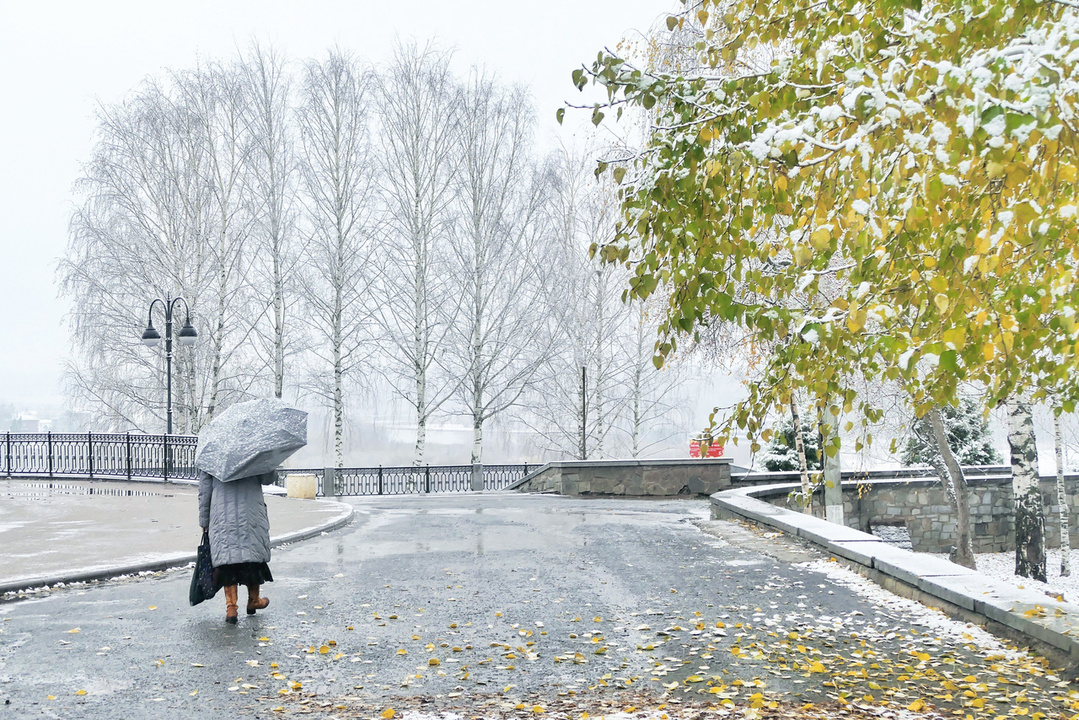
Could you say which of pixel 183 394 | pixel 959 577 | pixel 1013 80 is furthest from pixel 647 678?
pixel 183 394

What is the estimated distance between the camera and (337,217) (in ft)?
96.6

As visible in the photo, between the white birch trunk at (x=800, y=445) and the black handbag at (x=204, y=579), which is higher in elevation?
the white birch trunk at (x=800, y=445)

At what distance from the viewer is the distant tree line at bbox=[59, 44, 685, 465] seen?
94.4 ft

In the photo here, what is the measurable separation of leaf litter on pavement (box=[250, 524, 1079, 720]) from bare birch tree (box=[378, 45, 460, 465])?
885 inches

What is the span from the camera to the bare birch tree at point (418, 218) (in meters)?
29.9

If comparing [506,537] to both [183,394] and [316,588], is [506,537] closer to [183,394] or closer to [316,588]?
[316,588]

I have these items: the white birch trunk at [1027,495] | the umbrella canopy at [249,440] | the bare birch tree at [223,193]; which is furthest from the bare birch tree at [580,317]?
the umbrella canopy at [249,440]

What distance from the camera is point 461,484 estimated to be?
28.0 m

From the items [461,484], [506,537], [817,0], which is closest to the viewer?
[817,0]

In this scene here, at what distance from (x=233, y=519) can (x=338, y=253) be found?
22884 millimetres

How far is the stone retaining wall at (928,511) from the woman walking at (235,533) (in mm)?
13582

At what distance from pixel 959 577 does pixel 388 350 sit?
80.3 ft

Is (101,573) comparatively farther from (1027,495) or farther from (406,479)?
(406,479)

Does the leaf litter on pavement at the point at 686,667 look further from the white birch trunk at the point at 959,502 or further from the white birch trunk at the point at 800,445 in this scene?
the white birch trunk at the point at 959,502
